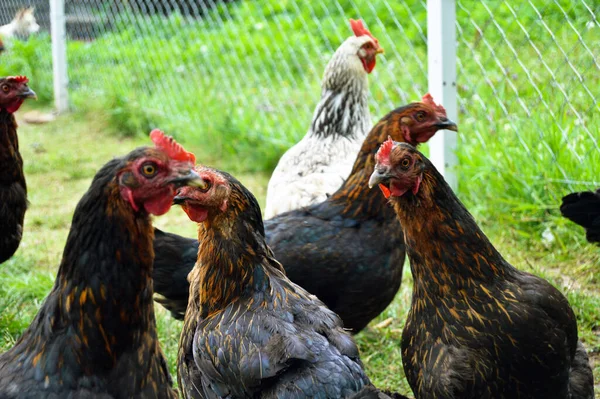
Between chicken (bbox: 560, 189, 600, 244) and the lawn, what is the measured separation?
812mm

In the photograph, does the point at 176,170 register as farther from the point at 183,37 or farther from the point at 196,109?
the point at 183,37

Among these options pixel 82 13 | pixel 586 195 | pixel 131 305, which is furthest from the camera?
pixel 82 13

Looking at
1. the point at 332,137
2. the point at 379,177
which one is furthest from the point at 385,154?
the point at 332,137

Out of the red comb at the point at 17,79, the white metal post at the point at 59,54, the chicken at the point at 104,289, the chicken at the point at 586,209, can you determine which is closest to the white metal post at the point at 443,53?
the chicken at the point at 586,209

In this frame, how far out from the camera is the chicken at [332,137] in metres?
4.37

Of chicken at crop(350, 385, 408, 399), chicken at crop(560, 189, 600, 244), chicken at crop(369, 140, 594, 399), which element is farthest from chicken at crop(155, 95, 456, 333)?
chicken at crop(350, 385, 408, 399)

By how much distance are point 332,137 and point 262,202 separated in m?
1.58

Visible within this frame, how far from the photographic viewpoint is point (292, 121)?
23.9 feet

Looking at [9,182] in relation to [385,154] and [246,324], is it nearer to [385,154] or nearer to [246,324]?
[246,324]

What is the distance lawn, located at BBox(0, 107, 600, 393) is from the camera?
153 inches

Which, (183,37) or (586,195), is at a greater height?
(183,37)

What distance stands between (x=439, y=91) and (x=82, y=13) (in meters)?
7.12

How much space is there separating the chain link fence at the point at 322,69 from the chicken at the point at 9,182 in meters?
3.02

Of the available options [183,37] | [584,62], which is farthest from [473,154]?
[183,37]
